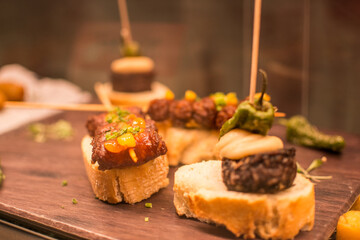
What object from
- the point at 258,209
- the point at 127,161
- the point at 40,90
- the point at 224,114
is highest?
the point at 224,114

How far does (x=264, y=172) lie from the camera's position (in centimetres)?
228

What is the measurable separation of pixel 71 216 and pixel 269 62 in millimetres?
3145

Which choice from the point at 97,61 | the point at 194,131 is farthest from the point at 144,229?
the point at 97,61

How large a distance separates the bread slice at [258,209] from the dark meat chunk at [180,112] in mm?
1059

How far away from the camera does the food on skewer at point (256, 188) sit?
2.31 m

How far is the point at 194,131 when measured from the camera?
12.0 feet

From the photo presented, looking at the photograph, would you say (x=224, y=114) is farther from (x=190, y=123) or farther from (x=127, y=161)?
(x=127, y=161)

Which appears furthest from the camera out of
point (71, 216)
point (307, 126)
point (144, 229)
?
point (307, 126)

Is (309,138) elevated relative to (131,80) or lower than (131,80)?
lower

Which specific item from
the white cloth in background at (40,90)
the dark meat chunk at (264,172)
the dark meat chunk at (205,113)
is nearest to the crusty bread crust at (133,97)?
the white cloth in background at (40,90)

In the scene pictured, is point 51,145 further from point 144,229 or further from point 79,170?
point 144,229

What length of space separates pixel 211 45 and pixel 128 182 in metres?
3.55

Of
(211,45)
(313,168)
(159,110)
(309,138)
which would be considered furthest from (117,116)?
(211,45)

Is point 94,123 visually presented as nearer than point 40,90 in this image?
Yes
